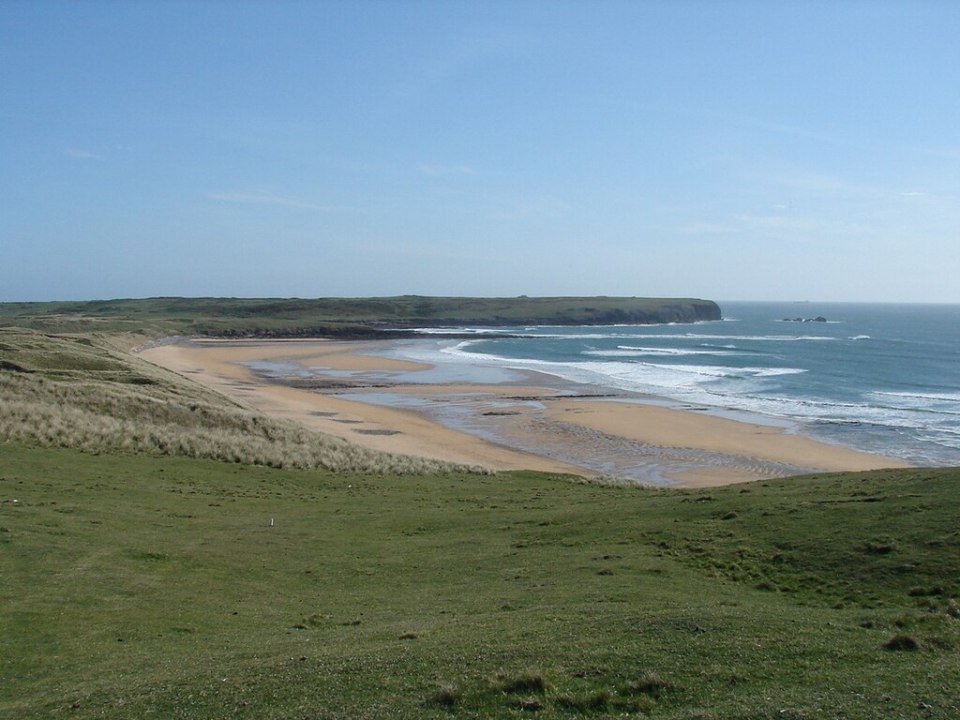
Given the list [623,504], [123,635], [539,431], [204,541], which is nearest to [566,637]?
[123,635]

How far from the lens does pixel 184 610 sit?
15.5 meters

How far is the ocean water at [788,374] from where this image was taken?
2069 inches

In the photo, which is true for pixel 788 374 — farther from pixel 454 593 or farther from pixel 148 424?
pixel 454 593

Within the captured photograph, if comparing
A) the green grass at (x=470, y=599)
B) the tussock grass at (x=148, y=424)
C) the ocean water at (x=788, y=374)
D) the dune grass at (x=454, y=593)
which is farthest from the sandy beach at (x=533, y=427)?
the green grass at (x=470, y=599)

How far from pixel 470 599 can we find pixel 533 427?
37.2 m

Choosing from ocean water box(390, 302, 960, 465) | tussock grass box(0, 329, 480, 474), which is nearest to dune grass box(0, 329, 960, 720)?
tussock grass box(0, 329, 480, 474)

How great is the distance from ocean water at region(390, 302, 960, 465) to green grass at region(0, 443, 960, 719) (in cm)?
2726

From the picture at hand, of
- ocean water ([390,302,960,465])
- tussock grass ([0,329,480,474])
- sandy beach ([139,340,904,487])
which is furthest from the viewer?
ocean water ([390,302,960,465])

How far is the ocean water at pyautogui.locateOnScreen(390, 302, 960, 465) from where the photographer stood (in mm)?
52562

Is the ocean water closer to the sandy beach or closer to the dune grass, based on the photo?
the sandy beach

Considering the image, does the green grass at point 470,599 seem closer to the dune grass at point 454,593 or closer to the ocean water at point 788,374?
the dune grass at point 454,593

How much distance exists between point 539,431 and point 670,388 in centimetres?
2718

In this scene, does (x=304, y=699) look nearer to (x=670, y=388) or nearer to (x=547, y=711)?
(x=547, y=711)

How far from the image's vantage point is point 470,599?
52.7 feet
